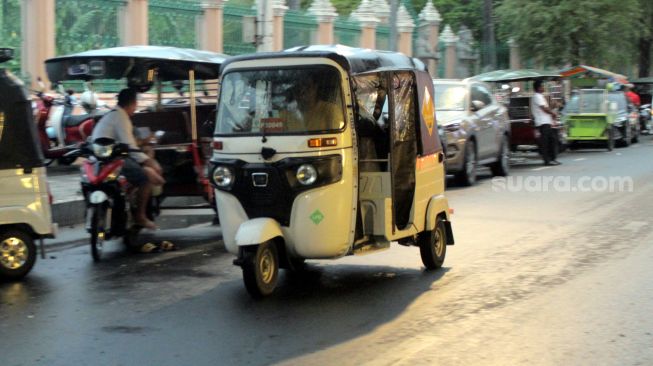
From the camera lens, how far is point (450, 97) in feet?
59.7

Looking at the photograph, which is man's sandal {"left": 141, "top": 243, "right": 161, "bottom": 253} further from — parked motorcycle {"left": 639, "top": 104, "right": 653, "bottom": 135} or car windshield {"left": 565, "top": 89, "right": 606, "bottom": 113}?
parked motorcycle {"left": 639, "top": 104, "right": 653, "bottom": 135}

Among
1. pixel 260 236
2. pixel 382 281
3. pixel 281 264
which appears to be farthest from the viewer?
pixel 382 281

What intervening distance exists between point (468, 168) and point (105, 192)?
869 cm

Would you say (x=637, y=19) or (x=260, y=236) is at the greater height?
(x=637, y=19)

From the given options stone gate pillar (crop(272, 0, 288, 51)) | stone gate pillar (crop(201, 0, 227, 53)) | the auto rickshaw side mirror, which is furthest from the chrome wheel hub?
stone gate pillar (crop(272, 0, 288, 51))

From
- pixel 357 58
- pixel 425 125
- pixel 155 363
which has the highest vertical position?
pixel 357 58

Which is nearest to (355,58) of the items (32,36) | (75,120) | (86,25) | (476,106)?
(476,106)

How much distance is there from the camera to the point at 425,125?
30.0ft

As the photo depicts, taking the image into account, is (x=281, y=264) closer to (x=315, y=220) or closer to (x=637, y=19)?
(x=315, y=220)

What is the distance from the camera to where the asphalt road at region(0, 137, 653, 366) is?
6.47m

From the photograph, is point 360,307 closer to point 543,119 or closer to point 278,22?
point 543,119

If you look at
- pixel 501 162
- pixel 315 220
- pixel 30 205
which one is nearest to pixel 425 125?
pixel 315 220

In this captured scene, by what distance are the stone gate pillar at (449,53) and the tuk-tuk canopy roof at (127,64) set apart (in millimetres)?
24803

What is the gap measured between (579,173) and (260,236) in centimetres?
1305
